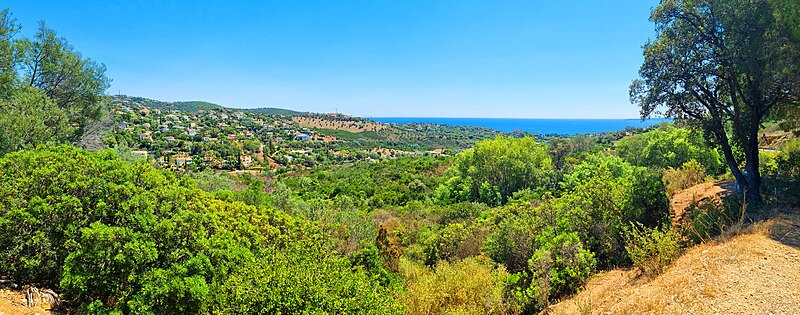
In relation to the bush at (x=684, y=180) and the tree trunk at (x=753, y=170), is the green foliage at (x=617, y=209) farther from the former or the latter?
the bush at (x=684, y=180)

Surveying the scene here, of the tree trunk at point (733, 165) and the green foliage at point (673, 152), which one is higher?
the tree trunk at point (733, 165)

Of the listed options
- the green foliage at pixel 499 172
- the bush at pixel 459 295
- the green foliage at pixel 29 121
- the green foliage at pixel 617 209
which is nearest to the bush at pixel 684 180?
the green foliage at pixel 617 209

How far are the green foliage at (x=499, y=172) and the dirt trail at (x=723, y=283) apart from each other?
92.6 ft

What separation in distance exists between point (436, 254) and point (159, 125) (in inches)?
4595

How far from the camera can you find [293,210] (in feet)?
64.5

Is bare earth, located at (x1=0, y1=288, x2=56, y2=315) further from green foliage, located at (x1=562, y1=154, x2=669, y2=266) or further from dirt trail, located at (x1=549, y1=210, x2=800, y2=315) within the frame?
green foliage, located at (x1=562, y1=154, x2=669, y2=266)

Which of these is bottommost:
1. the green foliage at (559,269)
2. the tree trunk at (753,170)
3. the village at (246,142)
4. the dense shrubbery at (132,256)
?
the village at (246,142)

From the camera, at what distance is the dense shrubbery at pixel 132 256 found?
6883 mm

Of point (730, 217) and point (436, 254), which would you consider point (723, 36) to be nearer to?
point (730, 217)

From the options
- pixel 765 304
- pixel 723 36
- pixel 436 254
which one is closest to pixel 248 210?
pixel 436 254

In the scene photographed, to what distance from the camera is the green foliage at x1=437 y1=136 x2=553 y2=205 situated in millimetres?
37438

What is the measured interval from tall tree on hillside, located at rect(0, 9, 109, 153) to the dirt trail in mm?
20074

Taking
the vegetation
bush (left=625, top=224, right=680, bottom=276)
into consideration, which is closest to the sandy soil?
the vegetation

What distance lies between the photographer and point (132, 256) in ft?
25.4
